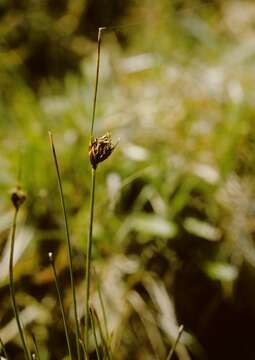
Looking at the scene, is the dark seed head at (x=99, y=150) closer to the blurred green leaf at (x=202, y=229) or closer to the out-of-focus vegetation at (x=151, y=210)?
the out-of-focus vegetation at (x=151, y=210)

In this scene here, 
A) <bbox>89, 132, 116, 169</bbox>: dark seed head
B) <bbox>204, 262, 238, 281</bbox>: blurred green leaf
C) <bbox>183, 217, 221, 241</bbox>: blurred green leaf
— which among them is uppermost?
<bbox>183, 217, 221, 241</bbox>: blurred green leaf

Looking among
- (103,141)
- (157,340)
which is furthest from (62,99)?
(103,141)

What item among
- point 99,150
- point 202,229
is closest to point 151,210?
point 202,229

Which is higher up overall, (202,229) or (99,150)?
(202,229)

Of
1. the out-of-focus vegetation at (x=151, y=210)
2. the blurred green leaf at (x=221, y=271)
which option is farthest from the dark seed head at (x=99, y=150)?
the blurred green leaf at (x=221, y=271)

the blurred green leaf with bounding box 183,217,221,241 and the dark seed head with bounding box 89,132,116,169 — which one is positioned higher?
the blurred green leaf with bounding box 183,217,221,241

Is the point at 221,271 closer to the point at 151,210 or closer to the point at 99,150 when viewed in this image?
the point at 151,210

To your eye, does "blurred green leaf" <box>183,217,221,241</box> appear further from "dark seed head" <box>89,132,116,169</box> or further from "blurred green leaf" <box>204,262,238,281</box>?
"dark seed head" <box>89,132,116,169</box>

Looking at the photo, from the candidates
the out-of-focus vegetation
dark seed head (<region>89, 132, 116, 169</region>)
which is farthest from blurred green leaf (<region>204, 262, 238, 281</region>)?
dark seed head (<region>89, 132, 116, 169</region>)

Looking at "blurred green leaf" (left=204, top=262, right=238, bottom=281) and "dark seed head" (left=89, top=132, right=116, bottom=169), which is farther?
"blurred green leaf" (left=204, top=262, right=238, bottom=281)
